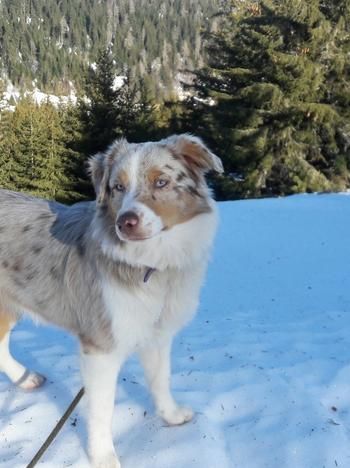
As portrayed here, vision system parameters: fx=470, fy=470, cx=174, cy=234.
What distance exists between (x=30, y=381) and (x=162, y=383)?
108cm

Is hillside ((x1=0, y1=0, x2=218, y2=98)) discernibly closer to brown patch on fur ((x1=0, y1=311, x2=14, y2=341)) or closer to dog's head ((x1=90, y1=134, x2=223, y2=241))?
brown patch on fur ((x1=0, y1=311, x2=14, y2=341))

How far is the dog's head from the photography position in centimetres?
256

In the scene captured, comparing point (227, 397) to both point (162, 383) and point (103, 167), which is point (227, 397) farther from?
point (103, 167)

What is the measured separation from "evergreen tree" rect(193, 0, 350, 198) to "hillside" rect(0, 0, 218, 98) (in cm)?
8321

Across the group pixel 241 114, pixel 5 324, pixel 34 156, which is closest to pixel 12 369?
pixel 5 324

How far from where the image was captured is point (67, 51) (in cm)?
13338

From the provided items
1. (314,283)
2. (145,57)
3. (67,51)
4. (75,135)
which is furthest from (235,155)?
(67,51)

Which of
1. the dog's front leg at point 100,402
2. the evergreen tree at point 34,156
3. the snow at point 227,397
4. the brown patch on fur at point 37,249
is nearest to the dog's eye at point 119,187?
the brown patch on fur at point 37,249

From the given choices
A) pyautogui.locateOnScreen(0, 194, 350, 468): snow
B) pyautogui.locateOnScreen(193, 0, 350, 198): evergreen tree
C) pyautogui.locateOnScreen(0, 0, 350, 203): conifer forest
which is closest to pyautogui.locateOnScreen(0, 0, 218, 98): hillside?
pyautogui.locateOnScreen(0, 0, 350, 203): conifer forest

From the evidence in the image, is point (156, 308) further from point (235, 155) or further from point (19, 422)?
point (235, 155)

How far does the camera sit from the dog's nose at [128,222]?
2484 millimetres

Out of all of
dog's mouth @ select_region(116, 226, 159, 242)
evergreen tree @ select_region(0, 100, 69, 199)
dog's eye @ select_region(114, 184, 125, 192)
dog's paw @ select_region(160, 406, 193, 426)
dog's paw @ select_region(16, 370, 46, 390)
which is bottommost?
evergreen tree @ select_region(0, 100, 69, 199)

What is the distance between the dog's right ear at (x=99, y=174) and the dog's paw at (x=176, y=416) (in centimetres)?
146

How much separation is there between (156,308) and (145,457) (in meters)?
0.89
